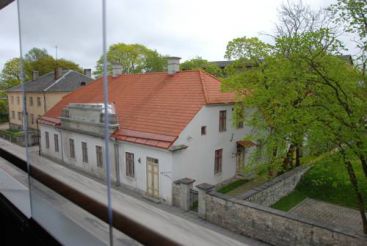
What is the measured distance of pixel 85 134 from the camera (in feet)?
3.39

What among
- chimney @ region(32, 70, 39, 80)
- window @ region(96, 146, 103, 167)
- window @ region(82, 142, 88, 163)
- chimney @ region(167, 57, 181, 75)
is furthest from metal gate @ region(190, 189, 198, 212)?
window @ region(96, 146, 103, 167)

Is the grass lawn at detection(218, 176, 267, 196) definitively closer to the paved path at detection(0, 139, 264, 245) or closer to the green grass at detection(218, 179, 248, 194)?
the green grass at detection(218, 179, 248, 194)

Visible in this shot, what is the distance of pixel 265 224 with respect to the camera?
4.42 metres

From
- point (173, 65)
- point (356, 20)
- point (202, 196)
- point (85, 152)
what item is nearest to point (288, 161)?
point (202, 196)

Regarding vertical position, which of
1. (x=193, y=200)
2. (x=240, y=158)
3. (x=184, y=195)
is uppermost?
(x=240, y=158)

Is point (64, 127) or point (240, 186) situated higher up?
point (64, 127)

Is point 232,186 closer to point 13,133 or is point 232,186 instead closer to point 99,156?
point 13,133

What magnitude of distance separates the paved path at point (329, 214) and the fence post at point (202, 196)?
68.0 inches

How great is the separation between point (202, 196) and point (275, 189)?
5.66ft

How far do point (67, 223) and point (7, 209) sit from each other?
0.49 meters

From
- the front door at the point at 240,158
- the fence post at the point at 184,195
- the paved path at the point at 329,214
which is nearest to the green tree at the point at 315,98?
the paved path at the point at 329,214

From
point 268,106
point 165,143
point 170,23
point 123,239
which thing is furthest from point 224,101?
point 123,239

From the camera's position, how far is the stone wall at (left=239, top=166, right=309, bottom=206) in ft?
17.7

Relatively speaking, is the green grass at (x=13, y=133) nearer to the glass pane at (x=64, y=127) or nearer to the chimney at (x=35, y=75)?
the glass pane at (x=64, y=127)
